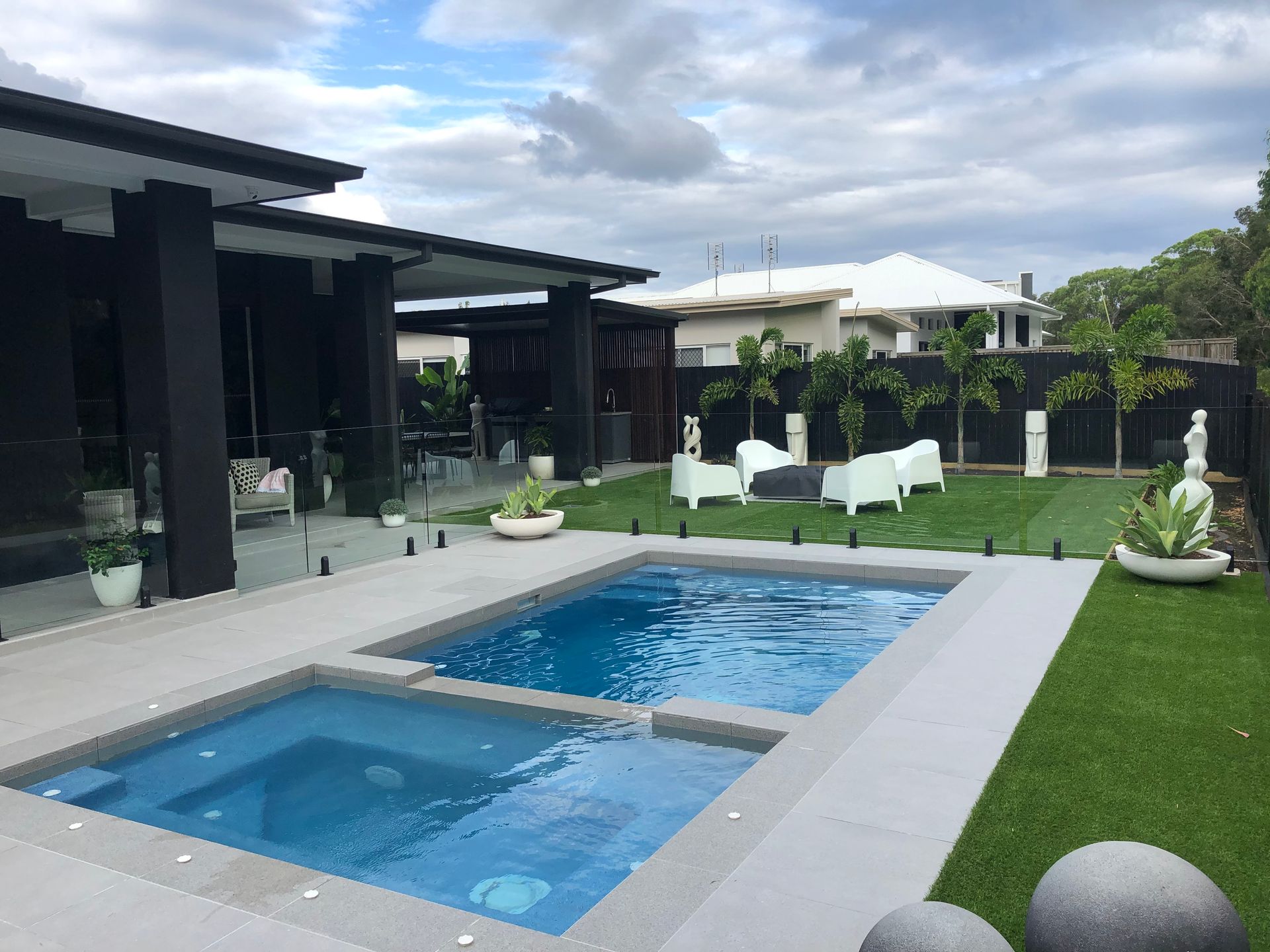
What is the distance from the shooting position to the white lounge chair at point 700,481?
14.4 meters

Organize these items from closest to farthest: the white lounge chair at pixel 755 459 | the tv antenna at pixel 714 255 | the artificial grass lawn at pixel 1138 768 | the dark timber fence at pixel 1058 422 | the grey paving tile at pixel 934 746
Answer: the artificial grass lawn at pixel 1138 768, the grey paving tile at pixel 934 746, the white lounge chair at pixel 755 459, the dark timber fence at pixel 1058 422, the tv antenna at pixel 714 255

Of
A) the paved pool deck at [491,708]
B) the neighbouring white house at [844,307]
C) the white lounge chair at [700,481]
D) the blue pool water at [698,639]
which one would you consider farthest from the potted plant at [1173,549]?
the neighbouring white house at [844,307]

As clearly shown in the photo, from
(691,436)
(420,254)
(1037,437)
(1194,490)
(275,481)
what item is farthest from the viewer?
(691,436)

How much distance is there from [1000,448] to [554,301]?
8.47m

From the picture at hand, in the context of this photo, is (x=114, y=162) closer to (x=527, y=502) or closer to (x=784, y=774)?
(x=527, y=502)

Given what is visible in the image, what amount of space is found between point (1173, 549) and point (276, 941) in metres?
8.23

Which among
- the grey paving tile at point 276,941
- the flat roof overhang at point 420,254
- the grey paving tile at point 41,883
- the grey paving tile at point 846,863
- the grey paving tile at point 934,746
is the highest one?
the flat roof overhang at point 420,254

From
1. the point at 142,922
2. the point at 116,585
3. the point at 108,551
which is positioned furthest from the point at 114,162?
the point at 142,922

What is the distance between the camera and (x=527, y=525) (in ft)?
40.8

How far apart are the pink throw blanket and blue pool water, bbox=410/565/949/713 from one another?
347 cm

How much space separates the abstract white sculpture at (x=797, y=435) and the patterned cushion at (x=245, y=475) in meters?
11.8

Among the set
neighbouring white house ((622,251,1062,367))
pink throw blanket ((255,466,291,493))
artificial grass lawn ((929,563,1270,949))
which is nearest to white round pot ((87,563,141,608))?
pink throw blanket ((255,466,291,493))

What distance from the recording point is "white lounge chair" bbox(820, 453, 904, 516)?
12953 millimetres

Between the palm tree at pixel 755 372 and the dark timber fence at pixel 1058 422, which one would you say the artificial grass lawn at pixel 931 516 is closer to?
the dark timber fence at pixel 1058 422
